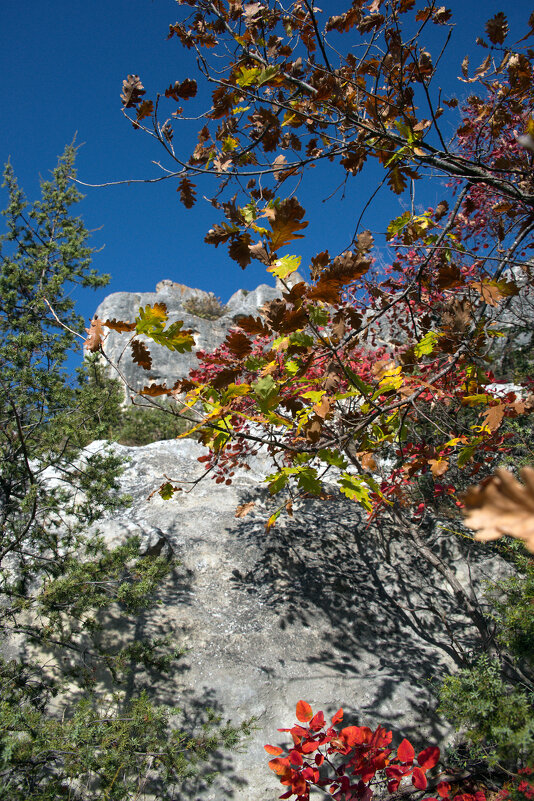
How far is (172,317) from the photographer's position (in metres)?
17.9

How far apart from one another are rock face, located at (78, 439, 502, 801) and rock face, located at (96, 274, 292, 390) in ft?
41.8

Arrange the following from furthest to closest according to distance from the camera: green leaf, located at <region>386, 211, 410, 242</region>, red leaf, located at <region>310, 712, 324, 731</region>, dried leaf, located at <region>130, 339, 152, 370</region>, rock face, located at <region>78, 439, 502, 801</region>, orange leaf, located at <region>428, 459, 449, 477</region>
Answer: rock face, located at <region>78, 439, 502, 801</region> < red leaf, located at <region>310, 712, 324, 731</region> < green leaf, located at <region>386, 211, 410, 242</region> < orange leaf, located at <region>428, 459, 449, 477</region> < dried leaf, located at <region>130, 339, 152, 370</region>

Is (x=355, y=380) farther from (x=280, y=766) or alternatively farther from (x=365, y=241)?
(x=280, y=766)

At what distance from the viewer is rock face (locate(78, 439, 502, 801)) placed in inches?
101

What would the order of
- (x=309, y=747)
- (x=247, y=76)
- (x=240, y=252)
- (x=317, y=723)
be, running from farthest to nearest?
(x=317, y=723) < (x=309, y=747) < (x=247, y=76) < (x=240, y=252)

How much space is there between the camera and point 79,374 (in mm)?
3846

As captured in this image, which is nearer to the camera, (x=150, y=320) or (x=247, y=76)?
(x=150, y=320)

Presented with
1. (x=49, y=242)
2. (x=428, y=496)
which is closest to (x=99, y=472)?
(x=49, y=242)

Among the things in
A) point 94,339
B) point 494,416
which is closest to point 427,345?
point 494,416

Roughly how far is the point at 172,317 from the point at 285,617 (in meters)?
16.0

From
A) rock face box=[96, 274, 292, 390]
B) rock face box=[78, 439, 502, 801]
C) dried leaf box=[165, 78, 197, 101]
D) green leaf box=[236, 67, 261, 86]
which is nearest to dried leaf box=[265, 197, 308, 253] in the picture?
green leaf box=[236, 67, 261, 86]

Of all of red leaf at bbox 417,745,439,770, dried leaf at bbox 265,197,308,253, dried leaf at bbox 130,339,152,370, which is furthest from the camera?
red leaf at bbox 417,745,439,770

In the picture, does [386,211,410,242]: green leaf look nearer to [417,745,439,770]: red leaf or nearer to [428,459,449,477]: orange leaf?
[428,459,449,477]: orange leaf

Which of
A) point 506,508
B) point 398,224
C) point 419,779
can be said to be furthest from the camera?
point 419,779
